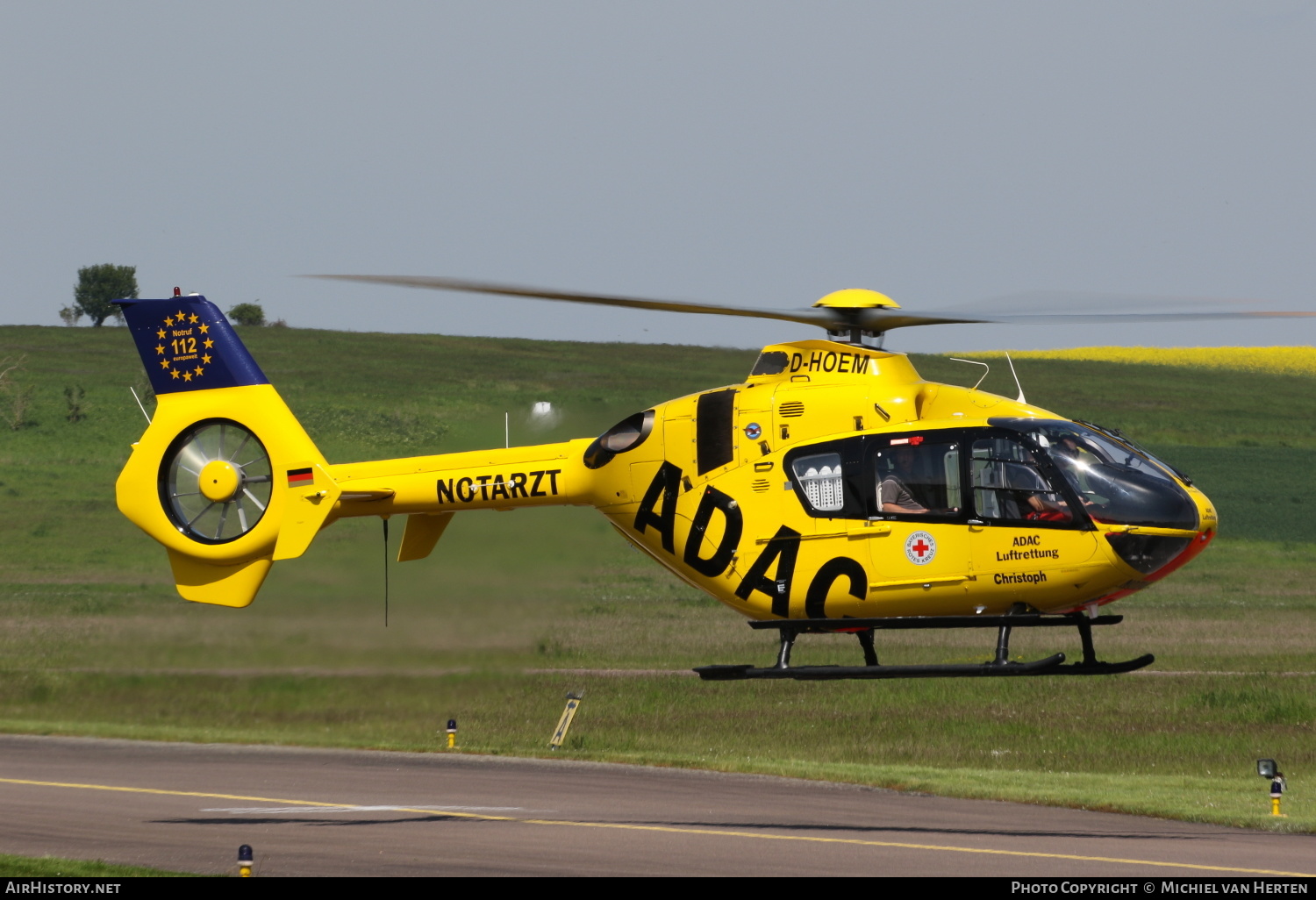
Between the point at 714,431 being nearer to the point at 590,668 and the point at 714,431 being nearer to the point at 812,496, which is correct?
the point at 812,496

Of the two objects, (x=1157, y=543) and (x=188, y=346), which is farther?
(x=188, y=346)

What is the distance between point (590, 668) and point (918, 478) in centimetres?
2409

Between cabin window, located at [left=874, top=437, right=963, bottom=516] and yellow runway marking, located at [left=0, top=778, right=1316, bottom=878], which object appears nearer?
cabin window, located at [left=874, top=437, right=963, bottom=516]

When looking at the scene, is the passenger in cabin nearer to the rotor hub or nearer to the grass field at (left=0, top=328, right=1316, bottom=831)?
the grass field at (left=0, top=328, right=1316, bottom=831)

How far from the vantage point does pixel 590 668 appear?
40844mm

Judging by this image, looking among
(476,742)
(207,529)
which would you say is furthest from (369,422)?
(207,529)

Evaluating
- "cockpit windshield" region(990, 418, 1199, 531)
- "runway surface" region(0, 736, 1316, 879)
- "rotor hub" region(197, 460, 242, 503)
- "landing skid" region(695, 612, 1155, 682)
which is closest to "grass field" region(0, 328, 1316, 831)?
"runway surface" region(0, 736, 1316, 879)

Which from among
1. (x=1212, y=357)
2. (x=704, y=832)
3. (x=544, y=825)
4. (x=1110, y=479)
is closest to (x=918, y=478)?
(x=1110, y=479)

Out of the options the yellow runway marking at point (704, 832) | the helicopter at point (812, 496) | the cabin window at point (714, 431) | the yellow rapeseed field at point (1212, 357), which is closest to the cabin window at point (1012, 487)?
the helicopter at point (812, 496)

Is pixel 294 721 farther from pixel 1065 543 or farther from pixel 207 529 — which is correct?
pixel 1065 543

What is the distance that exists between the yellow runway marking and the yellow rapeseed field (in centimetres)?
9174

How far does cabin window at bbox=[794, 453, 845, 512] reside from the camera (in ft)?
59.8

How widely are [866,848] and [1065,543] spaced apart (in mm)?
5666

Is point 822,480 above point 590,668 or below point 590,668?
above
